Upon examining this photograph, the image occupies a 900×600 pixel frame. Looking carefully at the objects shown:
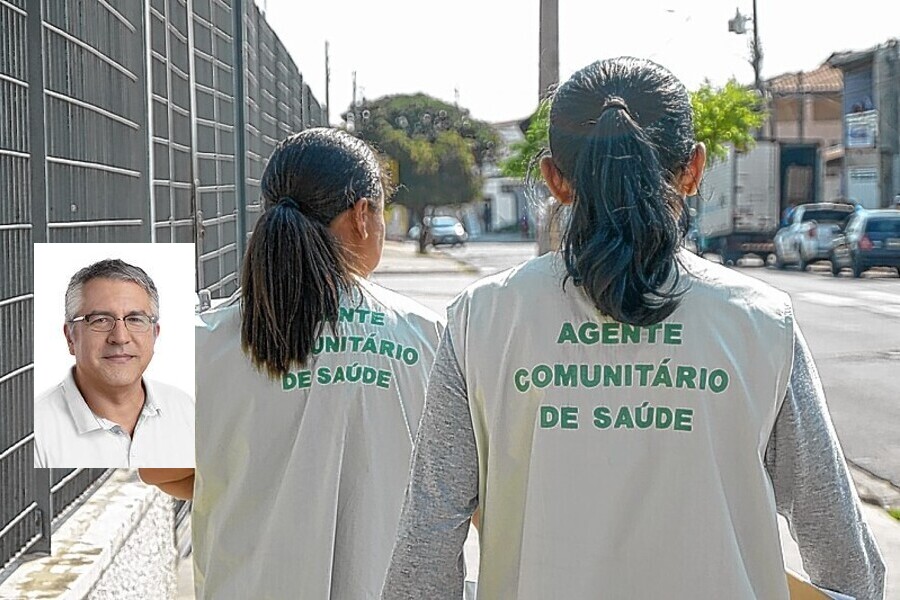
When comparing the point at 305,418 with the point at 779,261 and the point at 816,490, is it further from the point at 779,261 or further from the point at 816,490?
the point at 779,261

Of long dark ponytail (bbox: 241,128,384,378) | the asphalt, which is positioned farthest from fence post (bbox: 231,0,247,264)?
long dark ponytail (bbox: 241,128,384,378)

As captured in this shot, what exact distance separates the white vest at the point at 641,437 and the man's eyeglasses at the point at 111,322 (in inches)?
45.1

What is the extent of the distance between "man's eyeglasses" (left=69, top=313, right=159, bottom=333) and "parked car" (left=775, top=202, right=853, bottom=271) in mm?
29771

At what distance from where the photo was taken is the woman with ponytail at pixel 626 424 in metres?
2.01

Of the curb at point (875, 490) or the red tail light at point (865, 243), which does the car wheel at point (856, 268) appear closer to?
the red tail light at point (865, 243)

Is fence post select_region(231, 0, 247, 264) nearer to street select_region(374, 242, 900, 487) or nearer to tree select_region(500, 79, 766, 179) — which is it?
street select_region(374, 242, 900, 487)

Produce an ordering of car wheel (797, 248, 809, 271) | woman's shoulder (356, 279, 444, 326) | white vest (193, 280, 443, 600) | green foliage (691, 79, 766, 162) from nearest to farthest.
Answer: white vest (193, 280, 443, 600) < woman's shoulder (356, 279, 444, 326) < green foliage (691, 79, 766, 162) < car wheel (797, 248, 809, 271)

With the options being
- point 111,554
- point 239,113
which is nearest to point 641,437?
point 111,554

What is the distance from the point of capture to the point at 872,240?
29094 mm

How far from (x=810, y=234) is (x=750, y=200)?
5.38m

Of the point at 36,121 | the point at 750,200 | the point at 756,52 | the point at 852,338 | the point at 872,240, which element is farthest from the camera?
the point at 756,52

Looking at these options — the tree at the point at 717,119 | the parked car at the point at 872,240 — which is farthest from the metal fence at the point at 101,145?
the parked car at the point at 872,240

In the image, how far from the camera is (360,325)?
2768 mm

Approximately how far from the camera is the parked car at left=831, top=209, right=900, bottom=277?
94.0 feet
